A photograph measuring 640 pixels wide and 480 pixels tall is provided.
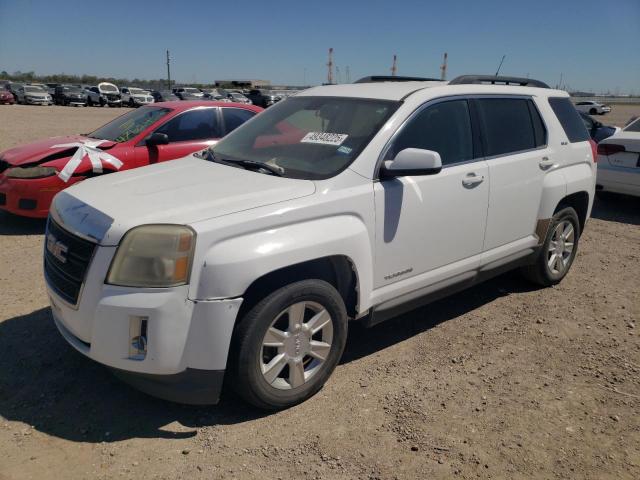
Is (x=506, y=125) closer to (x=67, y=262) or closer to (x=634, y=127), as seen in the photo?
(x=67, y=262)

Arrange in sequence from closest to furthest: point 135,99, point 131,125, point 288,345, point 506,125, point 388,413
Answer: point 288,345
point 388,413
point 506,125
point 131,125
point 135,99

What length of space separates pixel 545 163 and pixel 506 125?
539mm

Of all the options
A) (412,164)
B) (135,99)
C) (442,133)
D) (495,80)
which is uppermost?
(495,80)

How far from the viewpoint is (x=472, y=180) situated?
375 centimetres

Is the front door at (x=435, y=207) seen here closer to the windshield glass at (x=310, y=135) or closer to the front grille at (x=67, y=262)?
the windshield glass at (x=310, y=135)

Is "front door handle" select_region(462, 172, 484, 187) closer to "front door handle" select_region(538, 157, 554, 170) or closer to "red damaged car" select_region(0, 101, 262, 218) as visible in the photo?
"front door handle" select_region(538, 157, 554, 170)

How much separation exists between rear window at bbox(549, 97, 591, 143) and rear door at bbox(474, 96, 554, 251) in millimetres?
355

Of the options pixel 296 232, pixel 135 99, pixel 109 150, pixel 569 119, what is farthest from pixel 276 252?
pixel 135 99

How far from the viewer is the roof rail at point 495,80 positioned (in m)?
4.16

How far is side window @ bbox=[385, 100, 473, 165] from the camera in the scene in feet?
11.3

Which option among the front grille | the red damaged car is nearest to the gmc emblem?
the front grille

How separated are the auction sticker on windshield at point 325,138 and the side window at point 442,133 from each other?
33cm

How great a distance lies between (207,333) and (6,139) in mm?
14504

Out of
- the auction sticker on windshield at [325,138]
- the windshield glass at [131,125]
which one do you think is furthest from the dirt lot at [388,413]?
the windshield glass at [131,125]
